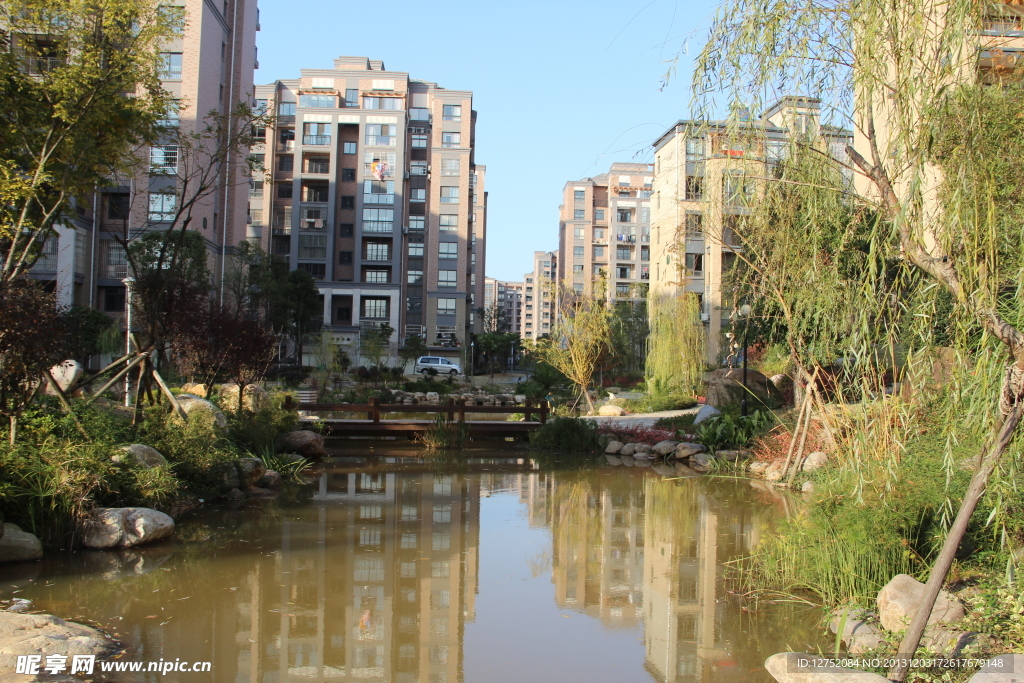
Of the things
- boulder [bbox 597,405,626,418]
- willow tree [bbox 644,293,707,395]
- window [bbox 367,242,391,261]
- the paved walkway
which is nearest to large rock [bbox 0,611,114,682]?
the paved walkway

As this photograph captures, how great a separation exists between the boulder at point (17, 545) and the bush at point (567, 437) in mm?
10726

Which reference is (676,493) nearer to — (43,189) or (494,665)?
(494,665)

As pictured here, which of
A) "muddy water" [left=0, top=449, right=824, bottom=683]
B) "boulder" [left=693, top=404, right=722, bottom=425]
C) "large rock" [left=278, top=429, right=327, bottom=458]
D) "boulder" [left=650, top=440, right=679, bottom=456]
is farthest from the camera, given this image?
"boulder" [left=693, top=404, right=722, bottom=425]

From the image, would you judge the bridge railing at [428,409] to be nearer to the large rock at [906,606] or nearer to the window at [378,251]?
the large rock at [906,606]

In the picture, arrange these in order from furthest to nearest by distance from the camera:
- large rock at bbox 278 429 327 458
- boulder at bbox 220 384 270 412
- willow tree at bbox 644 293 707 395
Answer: willow tree at bbox 644 293 707 395 < boulder at bbox 220 384 270 412 < large rock at bbox 278 429 327 458

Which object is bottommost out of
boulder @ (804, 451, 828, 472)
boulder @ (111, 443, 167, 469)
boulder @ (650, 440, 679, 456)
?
boulder @ (650, 440, 679, 456)

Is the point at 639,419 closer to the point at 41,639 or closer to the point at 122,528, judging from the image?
the point at 122,528

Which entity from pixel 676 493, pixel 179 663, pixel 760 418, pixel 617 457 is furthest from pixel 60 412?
pixel 760 418

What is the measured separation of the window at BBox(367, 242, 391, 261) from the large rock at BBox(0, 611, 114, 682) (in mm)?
52084

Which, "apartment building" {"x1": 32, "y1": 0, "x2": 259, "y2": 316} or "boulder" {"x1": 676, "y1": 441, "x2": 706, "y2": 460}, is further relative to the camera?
"apartment building" {"x1": 32, "y1": 0, "x2": 259, "y2": 316}

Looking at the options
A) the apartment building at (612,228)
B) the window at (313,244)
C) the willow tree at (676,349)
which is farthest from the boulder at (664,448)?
the apartment building at (612,228)

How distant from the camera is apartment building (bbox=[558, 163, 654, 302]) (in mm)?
74938

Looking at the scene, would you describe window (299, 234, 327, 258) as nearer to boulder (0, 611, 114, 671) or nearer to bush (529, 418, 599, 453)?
bush (529, 418, 599, 453)

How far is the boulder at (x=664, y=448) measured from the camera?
15266mm
